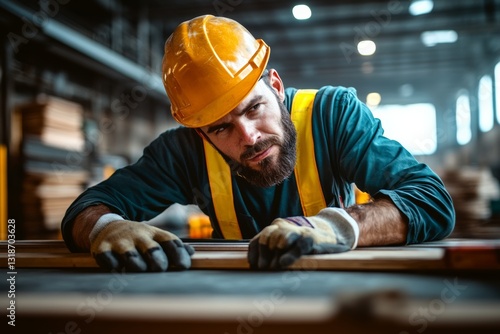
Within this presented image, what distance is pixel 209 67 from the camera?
1891 millimetres

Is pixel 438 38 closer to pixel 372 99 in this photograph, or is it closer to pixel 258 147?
pixel 372 99

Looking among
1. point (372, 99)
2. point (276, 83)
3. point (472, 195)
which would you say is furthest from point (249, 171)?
point (372, 99)

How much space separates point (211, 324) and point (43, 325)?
0.38 meters

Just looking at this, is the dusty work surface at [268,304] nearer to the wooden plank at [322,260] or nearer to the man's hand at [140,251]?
the wooden plank at [322,260]

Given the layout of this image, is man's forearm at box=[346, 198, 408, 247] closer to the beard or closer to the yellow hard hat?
the beard

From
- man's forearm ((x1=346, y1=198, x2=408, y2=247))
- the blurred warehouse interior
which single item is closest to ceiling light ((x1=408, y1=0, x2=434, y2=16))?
the blurred warehouse interior

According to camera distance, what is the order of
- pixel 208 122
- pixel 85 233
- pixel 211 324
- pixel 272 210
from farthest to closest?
pixel 272 210 → pixel 208 122 → pixel 85 233 → pixel 211 324

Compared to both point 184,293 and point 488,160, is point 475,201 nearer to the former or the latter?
point 488,160

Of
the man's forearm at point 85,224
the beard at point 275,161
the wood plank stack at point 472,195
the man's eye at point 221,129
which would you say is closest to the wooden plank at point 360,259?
the man's forearm at point 85,224

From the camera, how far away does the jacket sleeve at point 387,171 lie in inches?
67.8

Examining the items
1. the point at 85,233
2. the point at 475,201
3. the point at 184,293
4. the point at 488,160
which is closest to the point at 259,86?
the point at 85,233

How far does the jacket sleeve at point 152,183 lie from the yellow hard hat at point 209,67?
38 cm

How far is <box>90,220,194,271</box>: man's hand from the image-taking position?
1.39 meters

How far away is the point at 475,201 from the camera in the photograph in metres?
7.86
